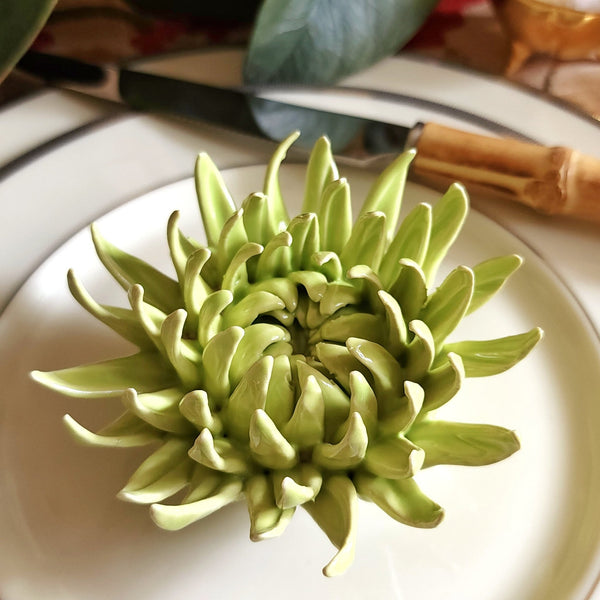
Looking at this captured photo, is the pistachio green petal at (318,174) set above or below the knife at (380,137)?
below

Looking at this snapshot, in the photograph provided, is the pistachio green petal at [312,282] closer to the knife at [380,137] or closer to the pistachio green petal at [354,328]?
the pistachio green petal at [354,328]

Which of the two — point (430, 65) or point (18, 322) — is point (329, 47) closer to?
point (430, 65)

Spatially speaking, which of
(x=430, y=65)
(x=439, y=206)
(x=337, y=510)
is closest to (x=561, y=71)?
(x=430, y=65)

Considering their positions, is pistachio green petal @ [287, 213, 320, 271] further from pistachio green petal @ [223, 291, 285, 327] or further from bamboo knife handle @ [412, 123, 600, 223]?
bamboo knife handle @ [412, 123, 600, 223]

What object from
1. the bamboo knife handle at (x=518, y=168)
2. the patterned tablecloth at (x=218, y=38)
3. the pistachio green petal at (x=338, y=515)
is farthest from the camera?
the patterned tablecloth at (x=218, y=38)

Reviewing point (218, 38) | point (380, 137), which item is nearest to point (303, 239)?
point (380, 137)

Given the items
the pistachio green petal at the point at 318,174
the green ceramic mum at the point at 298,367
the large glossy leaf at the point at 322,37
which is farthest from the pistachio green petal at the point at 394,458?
the large glossy leaf at the point at 322,37
